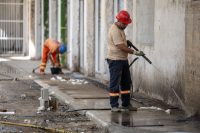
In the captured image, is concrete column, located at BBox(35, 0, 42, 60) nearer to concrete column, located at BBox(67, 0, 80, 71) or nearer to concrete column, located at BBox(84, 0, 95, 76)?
concrete column, located at BBox(67, 0, 80, 71)

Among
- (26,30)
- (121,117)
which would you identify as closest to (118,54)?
(121,117)

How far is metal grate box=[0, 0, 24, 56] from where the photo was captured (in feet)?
81.4

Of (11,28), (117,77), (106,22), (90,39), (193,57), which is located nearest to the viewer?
(193,57)

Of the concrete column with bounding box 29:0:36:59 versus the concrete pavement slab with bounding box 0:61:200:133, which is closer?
the concrete pavement slab with bounding box 0:61:200:133

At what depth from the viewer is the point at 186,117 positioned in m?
6.50

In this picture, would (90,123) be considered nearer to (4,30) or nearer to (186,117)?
(186,117)

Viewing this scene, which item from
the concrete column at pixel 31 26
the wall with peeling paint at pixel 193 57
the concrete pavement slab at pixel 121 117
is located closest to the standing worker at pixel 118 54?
the concrete pavement slab at pixel 121 117

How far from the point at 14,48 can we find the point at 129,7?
16.5 meters

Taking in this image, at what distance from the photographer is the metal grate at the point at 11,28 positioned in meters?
24.8

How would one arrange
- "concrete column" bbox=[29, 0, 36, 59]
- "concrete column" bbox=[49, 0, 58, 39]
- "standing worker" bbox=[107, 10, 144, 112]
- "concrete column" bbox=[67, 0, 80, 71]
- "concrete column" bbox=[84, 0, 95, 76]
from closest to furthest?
"standing worker" bbox=[107, 10, 144, 112], "concrete column" bbox=[84, 0, 95, 76], "concrete column" bbox=[67, 0, 80, 71], "concrete column" bbox=[49, 0, 58, 39], "concrete column" bbox=[29, 0, 36, 59]

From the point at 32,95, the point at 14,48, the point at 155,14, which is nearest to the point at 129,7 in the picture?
the point at 155,14

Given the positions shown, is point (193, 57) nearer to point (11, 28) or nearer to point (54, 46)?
point (54, 46)

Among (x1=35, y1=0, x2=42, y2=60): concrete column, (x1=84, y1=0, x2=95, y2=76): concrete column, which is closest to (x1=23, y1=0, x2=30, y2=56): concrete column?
(x1=35, y1=0, x2=42, y2=60): concrete column

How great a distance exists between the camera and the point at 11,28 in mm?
25031
